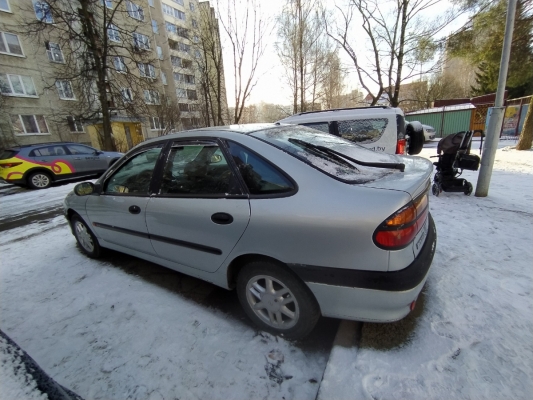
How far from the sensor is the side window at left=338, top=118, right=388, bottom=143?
541 cm

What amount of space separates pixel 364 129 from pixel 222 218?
15.9 ft

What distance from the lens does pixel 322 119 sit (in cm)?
601

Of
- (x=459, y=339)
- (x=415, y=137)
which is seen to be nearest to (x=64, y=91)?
(x=415, y=137)

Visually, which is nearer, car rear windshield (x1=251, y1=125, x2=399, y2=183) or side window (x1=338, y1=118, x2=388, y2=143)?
car rear windshield (x1=251, y1=125, x2=399, y2=183)

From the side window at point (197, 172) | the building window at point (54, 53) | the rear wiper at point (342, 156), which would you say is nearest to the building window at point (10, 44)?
the building window at point (54, 53)

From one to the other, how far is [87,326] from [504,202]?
19.7 feet

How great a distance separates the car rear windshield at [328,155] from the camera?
1784 millimetres

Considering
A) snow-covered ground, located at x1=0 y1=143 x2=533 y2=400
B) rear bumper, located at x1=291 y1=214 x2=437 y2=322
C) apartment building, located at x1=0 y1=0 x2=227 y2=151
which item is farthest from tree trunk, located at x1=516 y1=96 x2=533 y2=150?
apartment building, located at x1=0 y1=0 x2=227 y2=151

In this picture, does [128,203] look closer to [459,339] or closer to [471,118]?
[459,339]

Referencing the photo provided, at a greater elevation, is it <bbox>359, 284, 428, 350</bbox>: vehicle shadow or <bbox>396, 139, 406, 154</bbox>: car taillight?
<bbox>396, 139, 406, 154</bbox>: car taillight

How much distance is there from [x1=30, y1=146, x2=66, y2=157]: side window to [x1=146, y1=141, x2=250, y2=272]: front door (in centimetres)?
944

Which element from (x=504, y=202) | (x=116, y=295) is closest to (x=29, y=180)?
(x=116, y=295)

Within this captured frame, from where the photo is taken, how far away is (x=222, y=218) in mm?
1920

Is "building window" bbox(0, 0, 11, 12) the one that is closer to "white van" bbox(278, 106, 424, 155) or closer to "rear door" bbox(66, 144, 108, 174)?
"rear door" bbox(66, 144, 108, 174)
